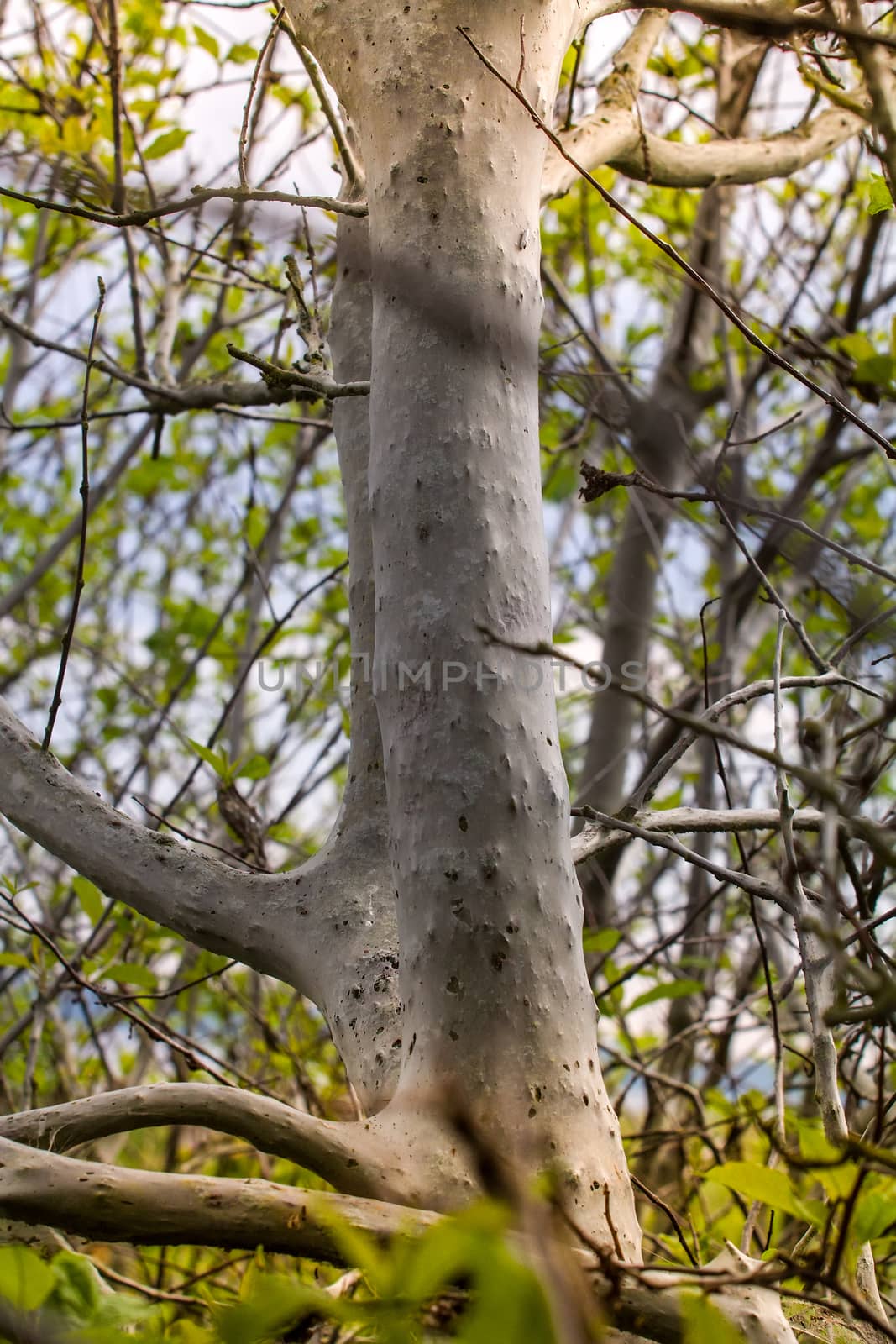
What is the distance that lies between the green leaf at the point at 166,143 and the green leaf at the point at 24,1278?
234cm

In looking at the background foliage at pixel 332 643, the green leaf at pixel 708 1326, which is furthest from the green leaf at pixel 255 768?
the green leaf at pixel 708 1326

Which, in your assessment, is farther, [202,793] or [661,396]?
[202,793]

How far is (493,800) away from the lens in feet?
3.70

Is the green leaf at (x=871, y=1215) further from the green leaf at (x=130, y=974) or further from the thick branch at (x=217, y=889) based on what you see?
the green leaf at (x=130, y=974)

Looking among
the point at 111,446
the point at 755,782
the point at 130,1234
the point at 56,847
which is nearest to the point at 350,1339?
the point at 130,1234

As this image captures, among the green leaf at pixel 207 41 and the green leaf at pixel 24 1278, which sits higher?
the green leaf at pixel 207 41

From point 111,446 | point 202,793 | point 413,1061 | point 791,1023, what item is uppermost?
point 111,446

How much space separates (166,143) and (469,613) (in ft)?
5.88

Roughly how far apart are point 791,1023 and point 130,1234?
2.81 meters

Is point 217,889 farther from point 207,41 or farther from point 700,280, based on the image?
point 207,41

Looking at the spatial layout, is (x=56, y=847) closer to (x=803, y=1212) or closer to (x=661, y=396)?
(x=803, y=1212)

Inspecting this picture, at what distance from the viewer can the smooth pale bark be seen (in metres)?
1.07

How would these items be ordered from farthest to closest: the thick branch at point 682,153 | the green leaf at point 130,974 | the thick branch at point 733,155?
the thick branch at point 733,155, the green leaf at point 130,974, the thick branch at point 682,153

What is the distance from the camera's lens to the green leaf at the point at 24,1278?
25.7 inches
